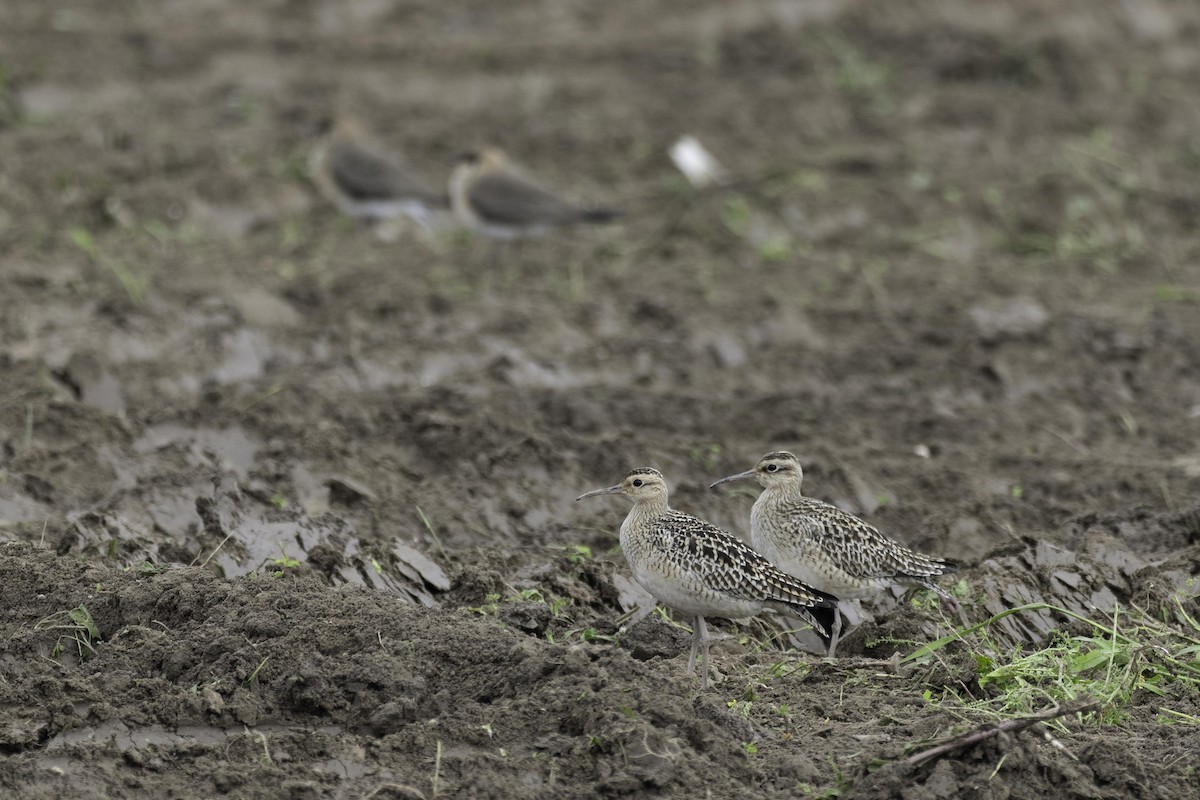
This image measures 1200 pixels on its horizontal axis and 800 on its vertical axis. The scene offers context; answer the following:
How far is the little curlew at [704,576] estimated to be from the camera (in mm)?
8344

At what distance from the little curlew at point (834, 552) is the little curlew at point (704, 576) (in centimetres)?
40

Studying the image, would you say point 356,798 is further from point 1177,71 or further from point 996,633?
point 1177,71

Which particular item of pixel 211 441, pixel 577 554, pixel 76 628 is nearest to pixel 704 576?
pixel 577 554

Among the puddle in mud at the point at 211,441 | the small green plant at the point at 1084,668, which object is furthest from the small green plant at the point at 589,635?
the puddle in mud at the point at 211,441

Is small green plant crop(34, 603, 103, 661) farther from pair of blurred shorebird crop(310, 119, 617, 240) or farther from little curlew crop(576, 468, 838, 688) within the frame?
pair of blurred shorebird crop(310, 119, 617, 240)

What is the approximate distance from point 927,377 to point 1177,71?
11835mm

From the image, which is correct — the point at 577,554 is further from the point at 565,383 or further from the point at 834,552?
the point at 565,383

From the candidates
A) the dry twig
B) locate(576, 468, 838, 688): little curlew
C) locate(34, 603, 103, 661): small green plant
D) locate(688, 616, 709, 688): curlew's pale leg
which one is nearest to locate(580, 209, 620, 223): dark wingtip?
locate(576, 468, 838, 688): little curlew

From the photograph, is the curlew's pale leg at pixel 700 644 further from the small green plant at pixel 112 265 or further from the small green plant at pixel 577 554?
the small green plant at pixel 112 265

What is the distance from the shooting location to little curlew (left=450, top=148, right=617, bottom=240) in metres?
16.0

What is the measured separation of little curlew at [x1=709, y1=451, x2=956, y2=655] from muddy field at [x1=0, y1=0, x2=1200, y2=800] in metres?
0.28

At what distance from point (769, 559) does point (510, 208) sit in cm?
724

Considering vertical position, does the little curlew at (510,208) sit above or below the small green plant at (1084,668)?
below

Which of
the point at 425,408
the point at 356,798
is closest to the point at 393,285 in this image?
the point at 425,408
